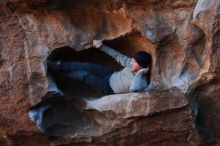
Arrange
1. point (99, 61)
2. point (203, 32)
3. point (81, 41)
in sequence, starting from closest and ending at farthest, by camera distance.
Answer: point (203, 32), point (81, 41), point (99, 61)

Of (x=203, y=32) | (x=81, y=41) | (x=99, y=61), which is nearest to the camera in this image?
(x=203, y=32)

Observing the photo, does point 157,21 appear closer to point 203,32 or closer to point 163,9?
point 163,9

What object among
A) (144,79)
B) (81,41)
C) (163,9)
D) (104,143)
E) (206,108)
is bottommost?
(104,143)

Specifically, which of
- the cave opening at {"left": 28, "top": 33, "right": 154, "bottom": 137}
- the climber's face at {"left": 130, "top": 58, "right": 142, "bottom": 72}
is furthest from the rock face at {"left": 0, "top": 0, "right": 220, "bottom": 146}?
the climber's face at {"left": 130, "top": 58, "right": 142, "bottom": 72}

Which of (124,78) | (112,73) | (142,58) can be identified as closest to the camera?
(142,58)

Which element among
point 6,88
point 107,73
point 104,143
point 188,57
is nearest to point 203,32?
point 188,57

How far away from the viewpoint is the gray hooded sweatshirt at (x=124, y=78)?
11.8ft

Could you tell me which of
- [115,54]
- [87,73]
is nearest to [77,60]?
[87,73]

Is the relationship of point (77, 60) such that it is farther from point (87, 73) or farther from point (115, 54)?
point (115, 54)

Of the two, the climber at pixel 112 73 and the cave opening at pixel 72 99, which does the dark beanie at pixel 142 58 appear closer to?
the climber at pixel 112 73

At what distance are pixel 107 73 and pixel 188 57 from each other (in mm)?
653

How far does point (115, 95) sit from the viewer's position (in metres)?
3.68

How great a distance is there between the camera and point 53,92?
3605 millimetres

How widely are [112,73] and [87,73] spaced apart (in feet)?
0.71
